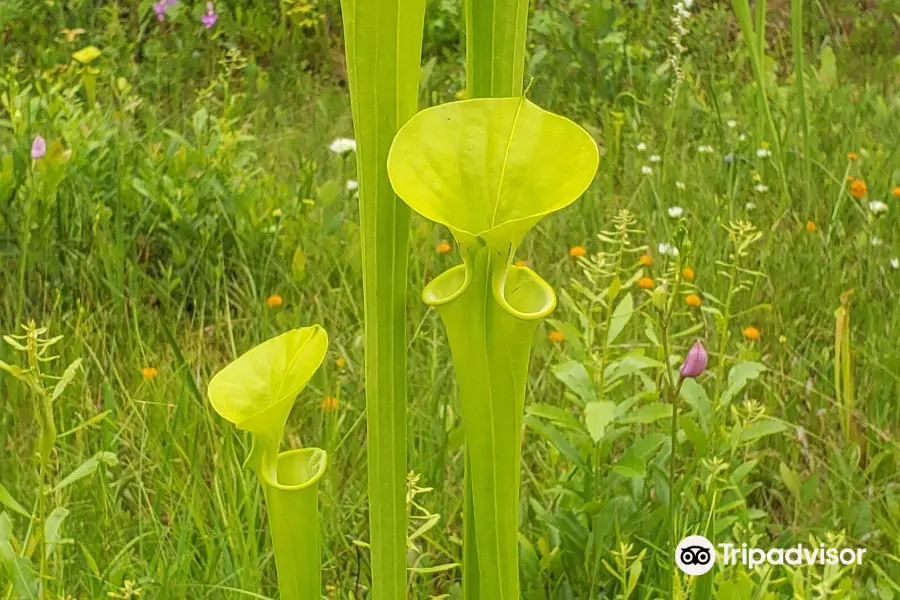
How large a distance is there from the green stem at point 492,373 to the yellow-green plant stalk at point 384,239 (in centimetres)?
3

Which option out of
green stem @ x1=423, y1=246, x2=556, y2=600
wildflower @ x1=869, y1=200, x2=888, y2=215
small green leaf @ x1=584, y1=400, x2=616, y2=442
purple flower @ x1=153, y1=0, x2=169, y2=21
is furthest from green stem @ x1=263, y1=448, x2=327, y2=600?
purple flower @ x1=153, y1=0, x2=169, y2=21

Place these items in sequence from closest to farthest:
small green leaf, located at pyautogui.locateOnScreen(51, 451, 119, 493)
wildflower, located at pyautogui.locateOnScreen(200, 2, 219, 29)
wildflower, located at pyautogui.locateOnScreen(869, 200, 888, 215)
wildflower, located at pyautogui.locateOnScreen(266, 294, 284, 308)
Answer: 1. small green leaf, located at pyautogui.locateOnScreen(51, 451, 119, 493)
2. wildflower, located at pyautogui.locateOnScreen(266, 294, 284, 308)
3. wildflower, located at pyautogui.locateOnScreen(869, 200, 888, 215)
4. wildflower, located at pyautogui.locateOnScreen(200, 2, 219, 29)

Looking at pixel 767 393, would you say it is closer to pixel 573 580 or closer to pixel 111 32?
pixel 573 580

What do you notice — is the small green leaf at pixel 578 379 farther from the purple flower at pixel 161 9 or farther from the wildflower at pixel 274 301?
the purple flower at pixel 161 9

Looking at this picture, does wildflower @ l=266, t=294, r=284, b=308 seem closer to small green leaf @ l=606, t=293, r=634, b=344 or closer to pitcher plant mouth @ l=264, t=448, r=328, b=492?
small green leaf @ l=606, t=293, r=634, b=344

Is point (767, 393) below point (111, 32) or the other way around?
below

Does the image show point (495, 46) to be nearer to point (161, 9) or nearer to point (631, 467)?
point (631, 467)

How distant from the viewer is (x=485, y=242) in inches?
17.1

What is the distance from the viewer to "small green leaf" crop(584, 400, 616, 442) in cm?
90

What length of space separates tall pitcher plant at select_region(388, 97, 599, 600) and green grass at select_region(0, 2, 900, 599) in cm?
27

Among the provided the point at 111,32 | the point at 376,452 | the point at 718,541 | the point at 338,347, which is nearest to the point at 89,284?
the point at 338,347

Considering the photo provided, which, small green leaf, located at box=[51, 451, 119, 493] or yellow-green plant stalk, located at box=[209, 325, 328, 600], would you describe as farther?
small green leaf, located at box=[51, 451, 119, 493]

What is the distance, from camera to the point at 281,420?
0.52 m

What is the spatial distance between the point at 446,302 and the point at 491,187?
→ 6cm
